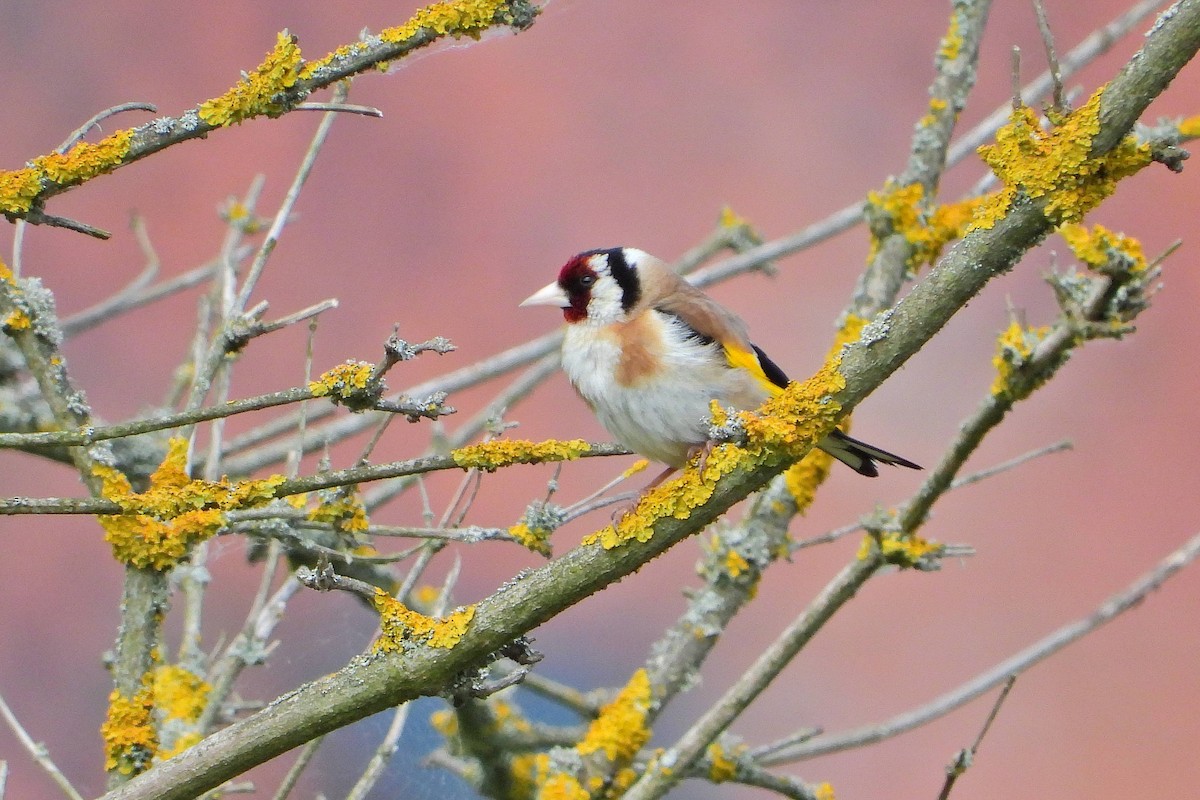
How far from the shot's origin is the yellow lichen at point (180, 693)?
4.36ft

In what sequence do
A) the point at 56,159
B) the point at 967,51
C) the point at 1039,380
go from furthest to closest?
1. the point at 967,51
2. the point at 1039,380
3. the point at 56,159

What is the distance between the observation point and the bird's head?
1575 millimetres

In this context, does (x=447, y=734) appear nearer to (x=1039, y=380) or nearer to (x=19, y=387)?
(x=19, y=387)

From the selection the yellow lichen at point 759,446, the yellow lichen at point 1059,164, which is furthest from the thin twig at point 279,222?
the yellow lichen at point 1059,164

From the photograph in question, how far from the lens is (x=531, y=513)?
117 cm

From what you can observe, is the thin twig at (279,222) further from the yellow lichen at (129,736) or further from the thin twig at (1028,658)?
the thin twig at (1028,658)

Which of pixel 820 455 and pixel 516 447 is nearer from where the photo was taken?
pixel 516 447

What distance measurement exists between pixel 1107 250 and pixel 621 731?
0.75 m

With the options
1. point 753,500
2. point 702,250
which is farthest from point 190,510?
point 702,250

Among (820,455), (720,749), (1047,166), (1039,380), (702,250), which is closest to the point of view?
(1047,166)

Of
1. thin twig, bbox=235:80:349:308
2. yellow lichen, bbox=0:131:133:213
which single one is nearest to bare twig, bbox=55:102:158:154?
yellow lichen, bbox=0:131:133:213

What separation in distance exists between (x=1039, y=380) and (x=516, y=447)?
0.59 m

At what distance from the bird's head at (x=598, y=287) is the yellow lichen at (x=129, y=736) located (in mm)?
681

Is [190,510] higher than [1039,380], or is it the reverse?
[1039,380]
